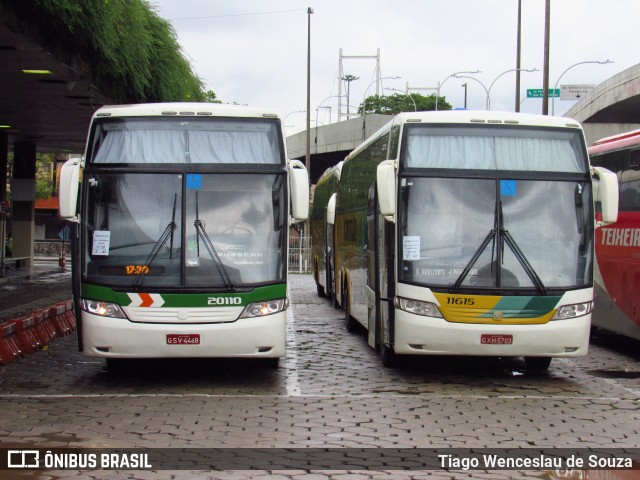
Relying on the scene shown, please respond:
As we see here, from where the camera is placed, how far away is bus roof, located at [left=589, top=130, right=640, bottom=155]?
1470cm

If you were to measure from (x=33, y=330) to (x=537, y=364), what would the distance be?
24.6 ft

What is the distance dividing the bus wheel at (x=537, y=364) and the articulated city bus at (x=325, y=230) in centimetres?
871

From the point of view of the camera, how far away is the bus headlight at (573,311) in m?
11.4

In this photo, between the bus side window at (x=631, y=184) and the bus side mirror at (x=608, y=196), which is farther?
the bus side window at (x=631, y=184)

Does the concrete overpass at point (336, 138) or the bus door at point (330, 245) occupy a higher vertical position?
the concrete overpass at point (336, 138)

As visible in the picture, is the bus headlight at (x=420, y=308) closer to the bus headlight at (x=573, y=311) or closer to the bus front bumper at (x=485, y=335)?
the bus front bumper at (x=485, y=335)

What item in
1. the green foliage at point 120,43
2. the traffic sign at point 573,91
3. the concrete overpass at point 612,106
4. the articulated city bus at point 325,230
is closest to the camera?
the green foliage at point 120,43

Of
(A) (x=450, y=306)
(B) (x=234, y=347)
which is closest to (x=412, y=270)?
(A) (x=450, y=306)

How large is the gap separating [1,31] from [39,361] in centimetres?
506

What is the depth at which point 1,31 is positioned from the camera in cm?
1440

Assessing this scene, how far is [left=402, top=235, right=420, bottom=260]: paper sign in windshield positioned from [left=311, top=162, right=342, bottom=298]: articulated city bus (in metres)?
9.41

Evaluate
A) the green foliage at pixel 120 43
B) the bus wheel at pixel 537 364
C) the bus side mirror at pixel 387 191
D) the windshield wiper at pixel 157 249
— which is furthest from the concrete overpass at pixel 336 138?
the windshield wiper at pixel 157 249

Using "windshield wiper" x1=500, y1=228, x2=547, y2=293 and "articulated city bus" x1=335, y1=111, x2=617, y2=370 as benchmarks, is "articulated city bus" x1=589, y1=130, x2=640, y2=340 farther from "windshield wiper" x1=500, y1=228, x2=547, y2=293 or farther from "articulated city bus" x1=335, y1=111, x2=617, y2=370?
"windshield wiper" x1=500, y1=228, x2=547, y2=293

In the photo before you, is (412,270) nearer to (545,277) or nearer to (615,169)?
(545,277)
